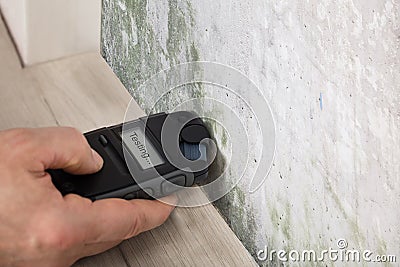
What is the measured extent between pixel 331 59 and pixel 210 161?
27 cm

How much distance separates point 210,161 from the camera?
2.72 ft

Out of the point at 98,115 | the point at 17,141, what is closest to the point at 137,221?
the point at 17,141

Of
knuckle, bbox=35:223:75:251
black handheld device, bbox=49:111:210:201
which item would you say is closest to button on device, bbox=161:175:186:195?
black handheld device, bbox=49:111:210:201

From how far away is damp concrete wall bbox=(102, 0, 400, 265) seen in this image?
0.55 meters

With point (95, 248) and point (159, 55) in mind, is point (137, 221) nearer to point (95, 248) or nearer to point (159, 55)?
point (95, 248)

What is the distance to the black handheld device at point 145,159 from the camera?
743 mm

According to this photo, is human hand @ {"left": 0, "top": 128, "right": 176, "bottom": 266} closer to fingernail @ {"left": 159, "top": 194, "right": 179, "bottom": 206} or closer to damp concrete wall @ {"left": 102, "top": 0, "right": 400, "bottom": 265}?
fingernail @ {"left": 159, "top": 194, "right": 179, "bottom": 206}

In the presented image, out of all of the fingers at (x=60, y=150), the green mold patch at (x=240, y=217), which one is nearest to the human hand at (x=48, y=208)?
the fingers at (x=60, y=150)

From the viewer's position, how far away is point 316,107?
629 mm

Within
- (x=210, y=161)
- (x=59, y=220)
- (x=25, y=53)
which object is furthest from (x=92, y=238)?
(x=25, y=53)

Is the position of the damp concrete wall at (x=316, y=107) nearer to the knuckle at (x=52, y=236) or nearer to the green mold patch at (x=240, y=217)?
the green mold patch at (x=240, y=217)

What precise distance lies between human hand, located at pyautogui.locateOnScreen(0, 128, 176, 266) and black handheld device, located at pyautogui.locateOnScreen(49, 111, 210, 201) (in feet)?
0.05

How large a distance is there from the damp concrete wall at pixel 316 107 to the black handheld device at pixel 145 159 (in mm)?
36

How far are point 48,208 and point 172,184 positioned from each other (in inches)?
5.5
